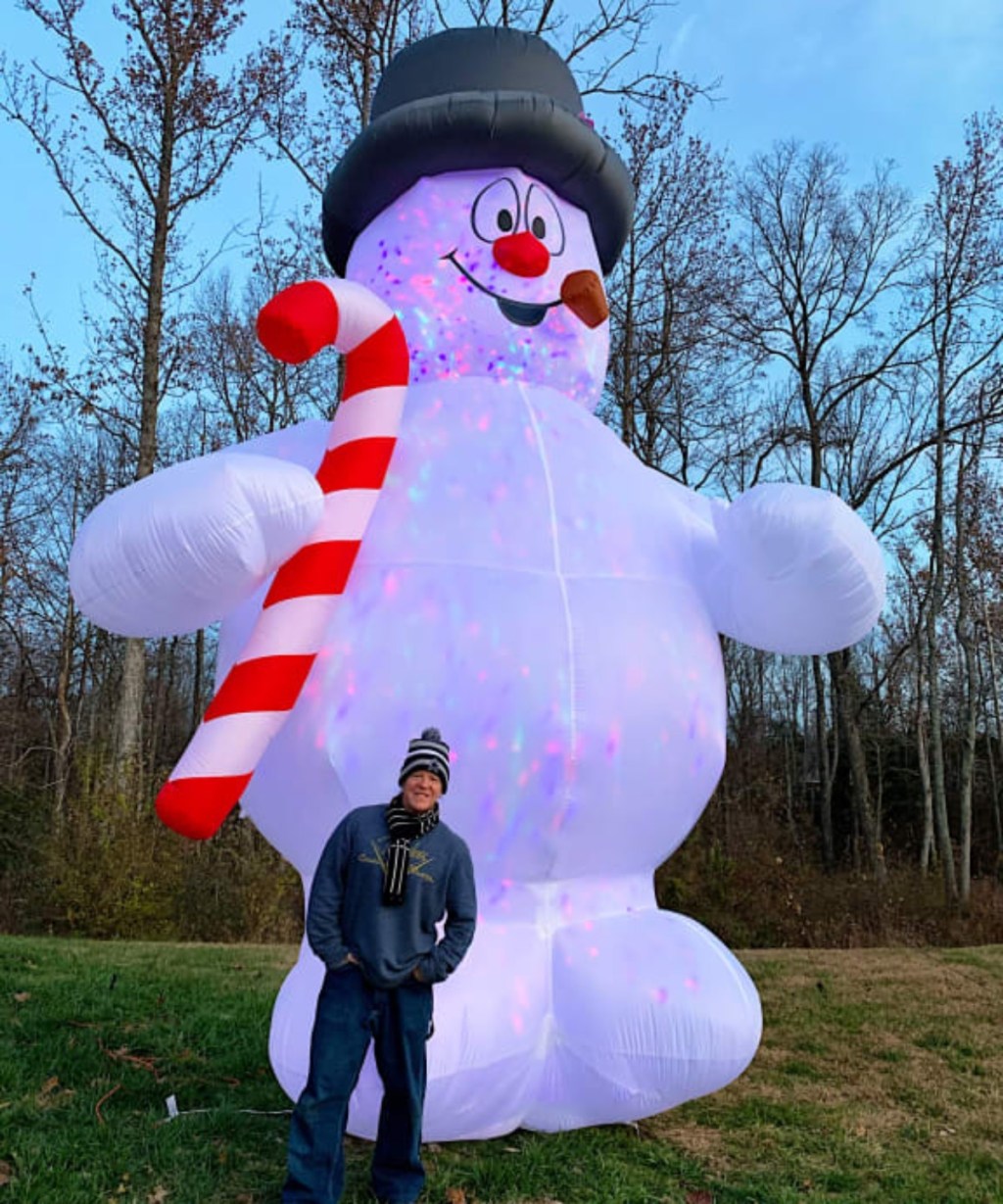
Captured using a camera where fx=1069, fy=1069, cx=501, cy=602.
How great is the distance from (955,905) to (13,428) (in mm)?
13755

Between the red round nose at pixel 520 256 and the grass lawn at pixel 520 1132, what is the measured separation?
9.65 feet

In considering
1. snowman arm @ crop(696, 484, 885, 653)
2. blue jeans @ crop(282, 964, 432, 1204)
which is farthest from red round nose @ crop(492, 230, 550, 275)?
blue jeans @ crop(282, 964, 432, 1204)

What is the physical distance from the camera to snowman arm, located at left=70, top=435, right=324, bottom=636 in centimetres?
300

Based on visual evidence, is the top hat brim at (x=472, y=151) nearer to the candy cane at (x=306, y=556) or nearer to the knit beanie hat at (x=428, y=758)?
the candy cane at (x=306, y=556)

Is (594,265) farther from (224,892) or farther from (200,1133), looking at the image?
(224,892)

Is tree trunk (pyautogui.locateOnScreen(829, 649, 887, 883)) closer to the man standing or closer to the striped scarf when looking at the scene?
the man standing

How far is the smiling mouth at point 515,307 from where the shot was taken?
385cm

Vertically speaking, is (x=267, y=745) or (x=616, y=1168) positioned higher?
(x=267, y=745)

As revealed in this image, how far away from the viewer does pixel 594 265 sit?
4.26 m

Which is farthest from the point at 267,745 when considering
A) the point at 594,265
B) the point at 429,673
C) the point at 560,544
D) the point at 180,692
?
the point at 180,692

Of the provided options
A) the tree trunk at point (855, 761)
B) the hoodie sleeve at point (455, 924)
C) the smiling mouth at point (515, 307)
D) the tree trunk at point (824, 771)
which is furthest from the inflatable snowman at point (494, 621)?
the tree trunk at point (824, 771)

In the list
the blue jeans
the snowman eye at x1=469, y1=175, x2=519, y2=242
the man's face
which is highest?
the snowman eye at x1=469, y1=175, x2=519, y2=242

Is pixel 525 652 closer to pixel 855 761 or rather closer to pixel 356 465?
pixel 356 465

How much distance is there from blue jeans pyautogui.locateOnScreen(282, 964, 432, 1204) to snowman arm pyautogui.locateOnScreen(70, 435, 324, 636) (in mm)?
1155
